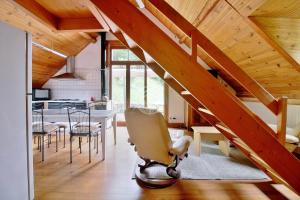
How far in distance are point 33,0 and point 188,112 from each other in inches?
186

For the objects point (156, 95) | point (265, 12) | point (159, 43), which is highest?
point (265, 12)

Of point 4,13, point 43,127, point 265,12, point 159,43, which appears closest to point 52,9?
point 4,13

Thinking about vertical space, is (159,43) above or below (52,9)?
below

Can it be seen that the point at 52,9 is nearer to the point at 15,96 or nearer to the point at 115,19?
the point at 15,96

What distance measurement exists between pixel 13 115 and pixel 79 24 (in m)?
3.01

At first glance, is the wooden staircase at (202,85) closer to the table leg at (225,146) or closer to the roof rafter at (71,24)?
the table leg at (225,146)

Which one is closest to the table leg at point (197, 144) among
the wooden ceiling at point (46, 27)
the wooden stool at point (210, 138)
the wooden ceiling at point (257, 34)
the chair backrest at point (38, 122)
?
the wooden stool at point (210, 138)

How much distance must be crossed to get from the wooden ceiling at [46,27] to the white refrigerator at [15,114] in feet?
5.22

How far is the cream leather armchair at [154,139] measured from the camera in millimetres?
2494

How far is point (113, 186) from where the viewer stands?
8.65ft

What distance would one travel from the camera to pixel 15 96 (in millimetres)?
1881

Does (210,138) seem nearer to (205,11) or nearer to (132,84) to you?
(205,11)

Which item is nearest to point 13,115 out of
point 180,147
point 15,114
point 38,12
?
point 15,114

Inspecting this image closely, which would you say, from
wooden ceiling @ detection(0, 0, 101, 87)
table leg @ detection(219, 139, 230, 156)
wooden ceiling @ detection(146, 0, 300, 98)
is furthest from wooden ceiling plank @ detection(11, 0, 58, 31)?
table leg @ detection(219, 139, 230, 156)
